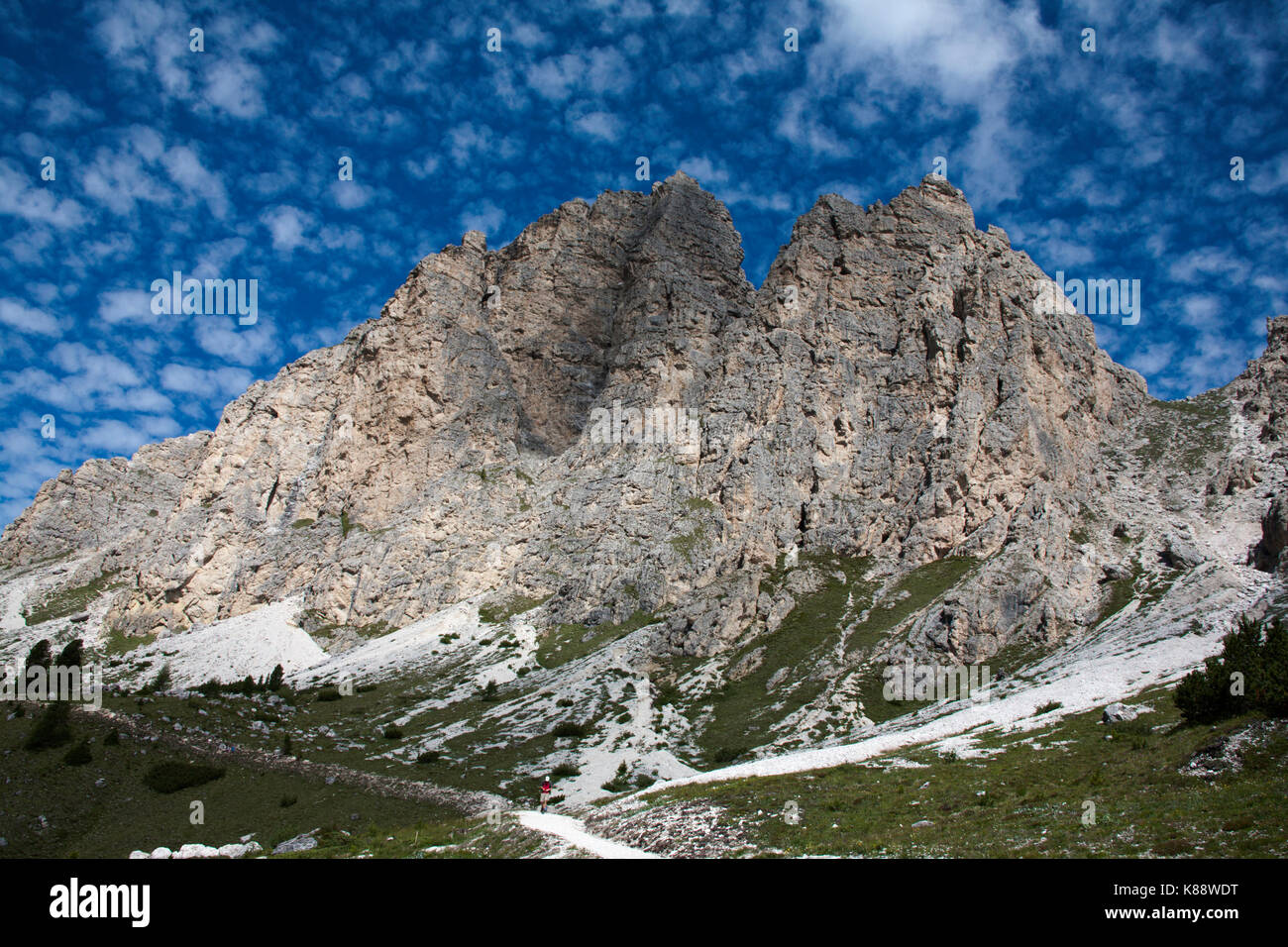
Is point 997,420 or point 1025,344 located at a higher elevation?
point 1025,344

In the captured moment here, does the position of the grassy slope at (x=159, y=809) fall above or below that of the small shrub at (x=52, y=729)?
below

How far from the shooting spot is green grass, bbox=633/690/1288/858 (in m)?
14.0

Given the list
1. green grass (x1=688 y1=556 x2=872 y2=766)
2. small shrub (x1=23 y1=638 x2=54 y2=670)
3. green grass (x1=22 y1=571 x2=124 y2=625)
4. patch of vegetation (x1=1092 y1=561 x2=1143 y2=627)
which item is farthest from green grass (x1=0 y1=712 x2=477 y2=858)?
green grass (x1=22 y1=571 x2=124 y2=625)

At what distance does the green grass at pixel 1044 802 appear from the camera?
46.0 ft

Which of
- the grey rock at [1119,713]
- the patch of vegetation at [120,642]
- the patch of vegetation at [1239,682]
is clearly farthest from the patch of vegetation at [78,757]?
the patch of vegetation at [120,642]

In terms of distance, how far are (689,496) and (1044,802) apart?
85.7 m

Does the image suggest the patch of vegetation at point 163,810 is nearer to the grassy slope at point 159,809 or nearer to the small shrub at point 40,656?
the grassy slope at point 159,809

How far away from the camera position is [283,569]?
385 ft

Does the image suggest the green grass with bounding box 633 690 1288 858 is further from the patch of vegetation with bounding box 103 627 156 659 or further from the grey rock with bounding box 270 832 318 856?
the patch of vegetation with bounding box 103 627 156 659

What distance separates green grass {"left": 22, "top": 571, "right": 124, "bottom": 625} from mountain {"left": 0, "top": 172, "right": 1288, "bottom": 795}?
3.71ft

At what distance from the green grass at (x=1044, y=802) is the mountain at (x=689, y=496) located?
79.0 feet
